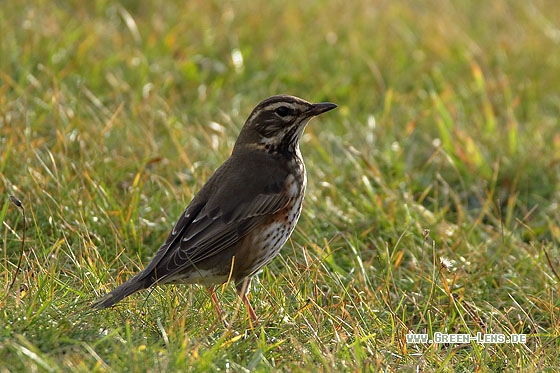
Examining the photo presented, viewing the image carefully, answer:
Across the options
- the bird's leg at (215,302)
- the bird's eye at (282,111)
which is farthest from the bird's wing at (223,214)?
the bird's eye at (282,111)

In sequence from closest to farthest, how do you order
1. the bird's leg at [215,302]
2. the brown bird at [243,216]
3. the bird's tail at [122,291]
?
the bird's tail at [122,291], the bird's leg at [215,302], the brown bird at [243,216]

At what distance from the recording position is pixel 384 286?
19.7 feet

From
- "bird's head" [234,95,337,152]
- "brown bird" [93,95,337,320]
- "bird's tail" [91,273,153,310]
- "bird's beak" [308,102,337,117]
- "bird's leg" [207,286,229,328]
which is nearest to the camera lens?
"bird's tail" [91,273,153,310]

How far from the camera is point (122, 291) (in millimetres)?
4906

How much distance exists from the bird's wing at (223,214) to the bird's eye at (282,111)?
42 centimetres

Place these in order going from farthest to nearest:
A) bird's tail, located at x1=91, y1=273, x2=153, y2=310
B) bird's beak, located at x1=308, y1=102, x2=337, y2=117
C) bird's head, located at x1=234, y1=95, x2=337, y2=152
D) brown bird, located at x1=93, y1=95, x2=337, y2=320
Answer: bird's head, located at x1=234, y1=95, x2=337, y2=152
bird's beak, located at x1=308, y1=102, x2=337, y2=117
brown bird, located at x1=93, y1=95, x2=337, y2=320
bird's tail, located at x1=91, y1=273, x2=153, y2=310

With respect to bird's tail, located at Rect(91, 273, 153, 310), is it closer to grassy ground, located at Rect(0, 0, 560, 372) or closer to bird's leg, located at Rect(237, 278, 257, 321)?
grassy ground, located at Rect(0, 0, 560, 372)

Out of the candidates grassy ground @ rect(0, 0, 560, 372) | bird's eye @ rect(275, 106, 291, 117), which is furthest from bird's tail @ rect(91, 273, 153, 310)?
bird's eye @ rect(275, 106, 291, 117)

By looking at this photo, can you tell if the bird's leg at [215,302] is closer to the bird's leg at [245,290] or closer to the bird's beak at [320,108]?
the bird's leg at [245,290]

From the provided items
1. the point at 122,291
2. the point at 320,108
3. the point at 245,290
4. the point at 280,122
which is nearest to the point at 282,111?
the point at 280,122

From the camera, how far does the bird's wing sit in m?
5.51

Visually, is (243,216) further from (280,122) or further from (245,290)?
(280,122)

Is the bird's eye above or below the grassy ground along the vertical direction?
above

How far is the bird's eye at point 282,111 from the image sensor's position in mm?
6071
